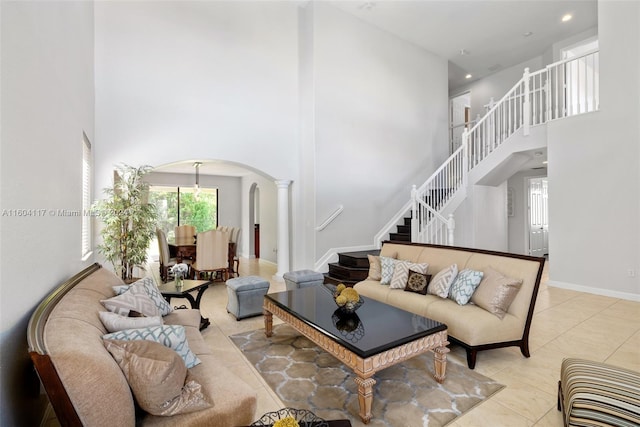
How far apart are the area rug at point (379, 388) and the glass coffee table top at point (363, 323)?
445 mm

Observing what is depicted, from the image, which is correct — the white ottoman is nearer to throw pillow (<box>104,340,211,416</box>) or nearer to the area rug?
the area rug

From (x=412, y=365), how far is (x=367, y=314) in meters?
0.61

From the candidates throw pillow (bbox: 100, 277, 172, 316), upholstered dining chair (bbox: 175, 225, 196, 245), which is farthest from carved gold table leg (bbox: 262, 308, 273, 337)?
upholstered dining chair (bbox: 175, 225, 196, 245)

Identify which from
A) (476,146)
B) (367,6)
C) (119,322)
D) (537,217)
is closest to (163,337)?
(119,322)

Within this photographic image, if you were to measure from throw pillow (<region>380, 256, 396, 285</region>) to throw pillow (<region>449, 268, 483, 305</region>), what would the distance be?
858 millimetres

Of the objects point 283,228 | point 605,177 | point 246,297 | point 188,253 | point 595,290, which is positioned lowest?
point 595,290

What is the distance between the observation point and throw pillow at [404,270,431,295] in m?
3.46

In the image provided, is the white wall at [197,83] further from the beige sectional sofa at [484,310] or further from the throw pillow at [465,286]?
the throw pillow at [465,286]

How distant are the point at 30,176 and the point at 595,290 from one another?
700 cm

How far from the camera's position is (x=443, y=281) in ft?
10.8

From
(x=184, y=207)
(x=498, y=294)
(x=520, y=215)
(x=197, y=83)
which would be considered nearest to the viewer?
(x=498, y=294)

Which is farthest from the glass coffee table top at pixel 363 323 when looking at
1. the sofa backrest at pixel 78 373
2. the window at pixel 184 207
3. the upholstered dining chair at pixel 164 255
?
the window at pixel 184 207

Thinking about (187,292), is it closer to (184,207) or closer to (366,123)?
(366,123)

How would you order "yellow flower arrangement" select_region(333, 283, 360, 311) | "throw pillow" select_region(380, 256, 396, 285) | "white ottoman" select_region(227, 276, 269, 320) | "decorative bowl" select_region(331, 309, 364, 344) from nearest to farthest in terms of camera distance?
"decorative bowl" select_region(331, 309, 364, 344)
"yellow flower arrangement" select_region(333, 283, 360, 311)
"throw pillow" select_region(380, 256, 396, 285)
"white ottoman" select_region(227, 276, 269, 320)
